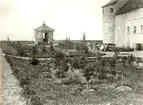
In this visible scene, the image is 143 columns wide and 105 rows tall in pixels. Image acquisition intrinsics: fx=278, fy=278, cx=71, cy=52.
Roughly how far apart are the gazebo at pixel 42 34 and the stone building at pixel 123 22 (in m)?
8.96

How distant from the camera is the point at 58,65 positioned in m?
15.1

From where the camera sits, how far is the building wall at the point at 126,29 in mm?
28672

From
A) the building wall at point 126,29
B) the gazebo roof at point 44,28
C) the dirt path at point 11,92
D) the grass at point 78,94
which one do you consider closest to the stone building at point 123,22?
the building wall at point 126,29

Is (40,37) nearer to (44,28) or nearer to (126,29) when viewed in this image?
(44,28)

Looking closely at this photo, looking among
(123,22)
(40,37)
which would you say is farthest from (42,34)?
(123,22)

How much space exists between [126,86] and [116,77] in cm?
236

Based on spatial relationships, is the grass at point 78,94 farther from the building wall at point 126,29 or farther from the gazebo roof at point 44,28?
the gazebo roof at point 44,28

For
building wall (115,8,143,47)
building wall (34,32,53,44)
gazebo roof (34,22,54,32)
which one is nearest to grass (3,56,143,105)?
building wall (115,8,143,47)

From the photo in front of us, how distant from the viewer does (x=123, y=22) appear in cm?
3294

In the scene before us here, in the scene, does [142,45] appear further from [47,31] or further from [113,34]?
[47,31]

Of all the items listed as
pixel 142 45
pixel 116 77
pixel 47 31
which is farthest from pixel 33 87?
pixel 47 31

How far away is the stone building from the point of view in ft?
95.0

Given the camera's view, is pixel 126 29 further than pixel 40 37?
No

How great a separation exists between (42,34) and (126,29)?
14398mm
